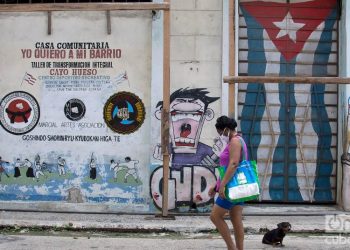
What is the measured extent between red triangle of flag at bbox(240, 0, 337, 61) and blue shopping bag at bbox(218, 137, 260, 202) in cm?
424

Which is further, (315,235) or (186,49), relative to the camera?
(186,49)

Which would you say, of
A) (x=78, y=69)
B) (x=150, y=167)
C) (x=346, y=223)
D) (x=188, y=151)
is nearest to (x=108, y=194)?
(x=150, y=167)

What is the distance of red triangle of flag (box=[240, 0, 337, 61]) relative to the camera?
10.4 metres

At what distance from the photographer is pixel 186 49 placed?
390 inches

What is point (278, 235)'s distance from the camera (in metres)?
7.58

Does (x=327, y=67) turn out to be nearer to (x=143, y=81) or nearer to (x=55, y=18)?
(x=143, y=81)

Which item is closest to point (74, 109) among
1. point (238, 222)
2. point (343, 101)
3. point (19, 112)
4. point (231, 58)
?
point (19, 112)

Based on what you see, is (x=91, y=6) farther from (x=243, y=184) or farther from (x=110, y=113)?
(x=243, y=184)

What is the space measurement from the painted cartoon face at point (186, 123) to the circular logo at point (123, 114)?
532 millimetres

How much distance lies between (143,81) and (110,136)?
3.44 ft

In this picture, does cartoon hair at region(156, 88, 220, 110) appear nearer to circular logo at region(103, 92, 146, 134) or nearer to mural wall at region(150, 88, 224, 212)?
mural wall at region(150, 88, 224, 212)

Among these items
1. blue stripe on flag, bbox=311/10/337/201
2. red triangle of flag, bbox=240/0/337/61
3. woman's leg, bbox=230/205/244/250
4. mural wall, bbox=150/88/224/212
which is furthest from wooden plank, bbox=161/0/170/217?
blue stripe on flag, bbox=311/10/337/201

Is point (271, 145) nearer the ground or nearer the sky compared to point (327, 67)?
nearer the ground

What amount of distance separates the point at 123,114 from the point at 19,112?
5.70ft
